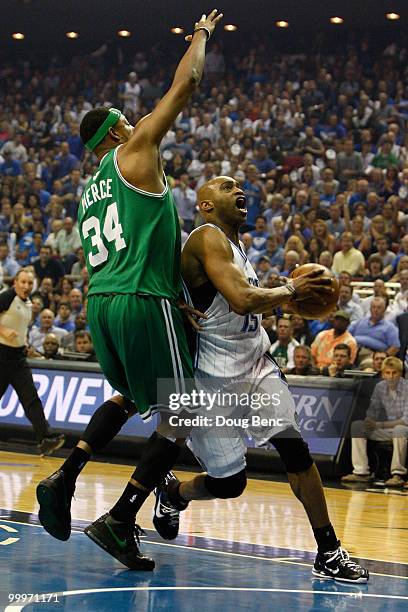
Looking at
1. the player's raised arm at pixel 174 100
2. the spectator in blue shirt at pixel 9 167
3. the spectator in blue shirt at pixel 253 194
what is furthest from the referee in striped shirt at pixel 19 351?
the spectator in blue shirt at pixel 9 167

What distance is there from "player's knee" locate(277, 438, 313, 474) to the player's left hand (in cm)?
70

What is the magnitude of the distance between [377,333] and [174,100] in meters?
7.54

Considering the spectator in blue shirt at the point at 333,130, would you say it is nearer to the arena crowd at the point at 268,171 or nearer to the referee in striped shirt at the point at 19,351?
the arena crowd at the point at 268,171

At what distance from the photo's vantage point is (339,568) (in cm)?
555

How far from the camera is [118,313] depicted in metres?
5.45

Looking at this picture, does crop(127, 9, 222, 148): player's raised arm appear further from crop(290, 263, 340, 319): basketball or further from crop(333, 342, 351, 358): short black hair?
crop(333, 342, 351, 358): short black hair

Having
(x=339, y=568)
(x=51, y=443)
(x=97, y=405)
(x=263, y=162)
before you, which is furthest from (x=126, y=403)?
(x=263, y=162)

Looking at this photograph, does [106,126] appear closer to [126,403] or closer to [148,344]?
[148,344]

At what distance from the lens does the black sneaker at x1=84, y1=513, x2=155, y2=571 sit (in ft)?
A: 18.2

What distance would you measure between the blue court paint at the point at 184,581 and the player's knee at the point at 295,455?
52 centimetres

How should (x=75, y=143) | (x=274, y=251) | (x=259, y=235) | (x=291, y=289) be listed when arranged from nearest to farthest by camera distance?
1. (x=291, y=289)
2. (x=274, y=251)
3. (x=259, y=235)
4. (x=75, y=143)

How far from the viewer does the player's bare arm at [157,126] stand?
5.28m

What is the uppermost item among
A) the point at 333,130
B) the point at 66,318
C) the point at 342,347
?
A: the point at 333,130

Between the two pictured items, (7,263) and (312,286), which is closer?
(312,286)
